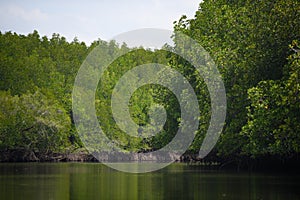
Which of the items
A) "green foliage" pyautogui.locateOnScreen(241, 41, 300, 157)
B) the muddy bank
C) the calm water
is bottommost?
the calm water

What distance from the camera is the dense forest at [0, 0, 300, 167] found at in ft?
84.9

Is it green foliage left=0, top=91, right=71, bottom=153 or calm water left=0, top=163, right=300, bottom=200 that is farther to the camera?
green foliage left=0, top=91, right=71, bottom=153

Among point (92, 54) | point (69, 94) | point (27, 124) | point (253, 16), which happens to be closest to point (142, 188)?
point (253, 16)

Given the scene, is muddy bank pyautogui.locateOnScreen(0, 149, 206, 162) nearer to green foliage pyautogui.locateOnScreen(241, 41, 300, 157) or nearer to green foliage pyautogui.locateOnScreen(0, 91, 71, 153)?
green foliage pyautogui.locateOnScreen(0, 91, 71, 153)

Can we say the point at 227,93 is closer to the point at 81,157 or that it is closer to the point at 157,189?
the point at 157,189

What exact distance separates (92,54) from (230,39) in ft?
183

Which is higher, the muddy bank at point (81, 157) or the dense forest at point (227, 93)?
the dense forest at point (227, 93)

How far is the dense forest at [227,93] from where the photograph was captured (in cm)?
2589

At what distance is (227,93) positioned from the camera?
102ft

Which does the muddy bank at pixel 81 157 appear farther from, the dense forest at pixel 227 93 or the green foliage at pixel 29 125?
the green foliage at pixel 29 125

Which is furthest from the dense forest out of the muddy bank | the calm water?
the calm water

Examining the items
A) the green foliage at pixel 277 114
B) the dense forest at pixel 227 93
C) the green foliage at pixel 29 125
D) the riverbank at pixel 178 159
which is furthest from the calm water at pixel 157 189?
the green foliage at pixel 29 125

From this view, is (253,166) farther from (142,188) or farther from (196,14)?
(142,188)

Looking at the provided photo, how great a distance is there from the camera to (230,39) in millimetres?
31500
